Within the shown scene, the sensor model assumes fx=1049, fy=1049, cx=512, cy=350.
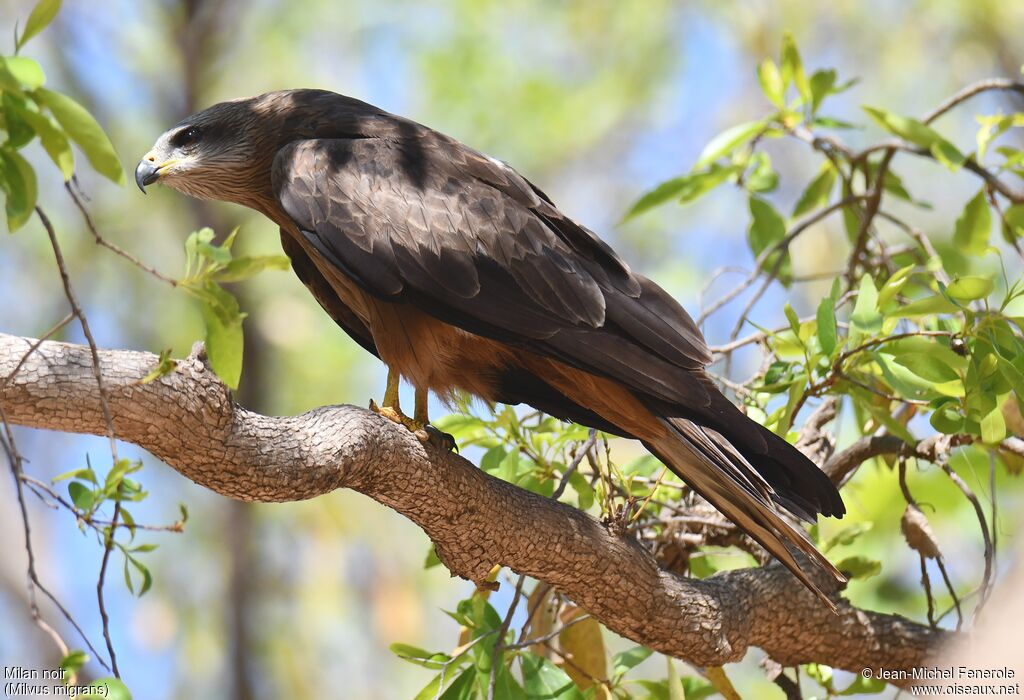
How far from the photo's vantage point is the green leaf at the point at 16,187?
2.10m

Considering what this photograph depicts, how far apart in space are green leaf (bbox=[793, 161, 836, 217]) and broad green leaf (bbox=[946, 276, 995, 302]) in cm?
172

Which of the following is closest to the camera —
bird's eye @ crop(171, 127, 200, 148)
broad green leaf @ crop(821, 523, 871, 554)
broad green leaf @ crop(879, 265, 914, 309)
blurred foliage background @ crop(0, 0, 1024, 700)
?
broad green leaf @ crop(879, 265, 914, 309)

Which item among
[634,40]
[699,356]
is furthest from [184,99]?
[699,356]

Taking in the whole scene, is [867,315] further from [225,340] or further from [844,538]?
[225,340]

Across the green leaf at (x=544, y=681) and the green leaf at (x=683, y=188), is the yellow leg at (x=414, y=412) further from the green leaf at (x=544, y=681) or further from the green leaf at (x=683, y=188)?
the green leaf at (x=683, y=188)

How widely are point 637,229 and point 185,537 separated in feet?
19.6

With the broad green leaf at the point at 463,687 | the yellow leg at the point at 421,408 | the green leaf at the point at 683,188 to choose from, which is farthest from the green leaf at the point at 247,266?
the green leaf at the point at 683,188

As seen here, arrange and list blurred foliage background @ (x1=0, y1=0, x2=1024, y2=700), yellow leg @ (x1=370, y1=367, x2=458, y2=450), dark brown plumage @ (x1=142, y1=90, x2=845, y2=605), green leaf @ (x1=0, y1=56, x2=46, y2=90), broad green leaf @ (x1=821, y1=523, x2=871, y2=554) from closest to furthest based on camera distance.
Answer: green leaf @ (x1=0, y1=56, x2=46, y2=90) < dark brown plumage @ (x1=142, y1=90, x2=845, y2=605) < yellow leg @ (x1=370, y1=367, x2=458, y2=450) < broad green leaf @ (x1=821, y1=523, x2=871, y2=554) < blurred foliage background @ (x1=0, y1=0, x2=1024, y2=700)

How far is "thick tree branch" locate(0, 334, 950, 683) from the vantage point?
7.96ft

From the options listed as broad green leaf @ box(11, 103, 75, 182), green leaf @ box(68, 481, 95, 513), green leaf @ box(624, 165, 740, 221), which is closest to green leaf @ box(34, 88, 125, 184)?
broad green leaf @ box(11, 103, 75, 182)

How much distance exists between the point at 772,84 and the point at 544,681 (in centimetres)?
258

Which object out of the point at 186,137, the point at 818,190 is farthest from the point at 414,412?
the point at 818,190

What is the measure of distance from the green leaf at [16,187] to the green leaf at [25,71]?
152 mm

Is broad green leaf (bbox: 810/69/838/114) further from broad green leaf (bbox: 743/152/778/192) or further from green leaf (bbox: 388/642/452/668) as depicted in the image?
green leaf (bbox: 388/642/452/668)
